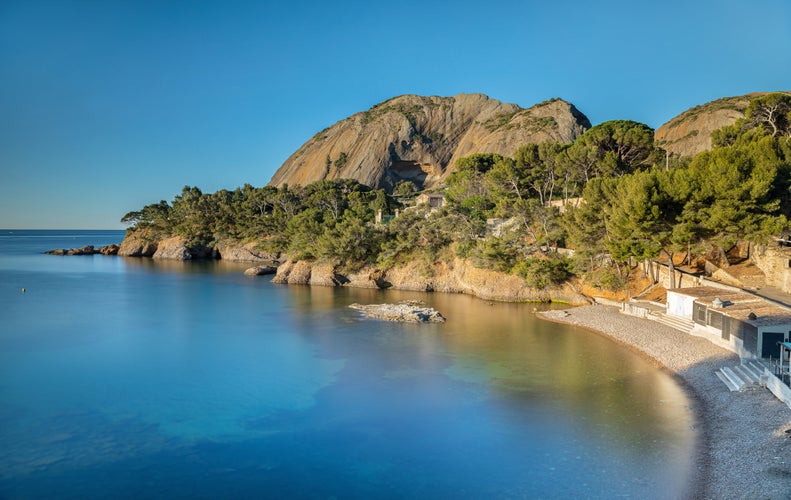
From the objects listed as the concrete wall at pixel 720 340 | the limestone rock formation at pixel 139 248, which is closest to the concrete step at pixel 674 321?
the concrete wall at pixel 720 340

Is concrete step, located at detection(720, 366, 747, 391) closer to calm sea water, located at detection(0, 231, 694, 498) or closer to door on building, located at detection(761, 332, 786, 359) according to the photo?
door on building, located at detection(761, 332, 786, 359)

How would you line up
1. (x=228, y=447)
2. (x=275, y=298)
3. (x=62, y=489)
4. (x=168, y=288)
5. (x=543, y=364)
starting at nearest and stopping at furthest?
(x=62, y=489) < (x=228, y=447) < (x=543, y=364) < (x=275, y=298) < (x=168, y=288)

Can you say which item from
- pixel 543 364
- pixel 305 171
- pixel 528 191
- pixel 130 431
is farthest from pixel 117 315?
pixel 305 171

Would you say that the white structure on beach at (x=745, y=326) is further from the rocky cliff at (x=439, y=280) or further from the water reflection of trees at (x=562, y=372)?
the rocky cliff at (x=439, y=280)

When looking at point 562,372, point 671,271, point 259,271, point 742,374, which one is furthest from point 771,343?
point 259,271

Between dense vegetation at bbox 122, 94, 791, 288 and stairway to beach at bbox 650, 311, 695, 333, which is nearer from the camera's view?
stairway to beach at bbox 650, 311, 695, 333

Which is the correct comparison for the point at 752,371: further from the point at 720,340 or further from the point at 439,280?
the point at 439,280

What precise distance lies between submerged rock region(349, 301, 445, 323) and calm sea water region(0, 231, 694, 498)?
124 cm

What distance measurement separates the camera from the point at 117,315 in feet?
115

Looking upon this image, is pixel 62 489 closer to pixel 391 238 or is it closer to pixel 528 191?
pixel 391 238

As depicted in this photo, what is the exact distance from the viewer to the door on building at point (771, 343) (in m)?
17.7

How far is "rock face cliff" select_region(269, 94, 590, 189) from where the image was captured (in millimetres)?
100994

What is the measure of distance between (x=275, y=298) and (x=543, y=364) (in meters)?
25.3

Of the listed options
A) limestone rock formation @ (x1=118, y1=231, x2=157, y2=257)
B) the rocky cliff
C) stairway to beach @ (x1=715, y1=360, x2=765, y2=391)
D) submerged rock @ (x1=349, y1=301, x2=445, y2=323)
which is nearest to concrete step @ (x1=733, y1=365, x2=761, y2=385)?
stairway to beach @ (x1=715, y1=360, x2=765, y2=391)
